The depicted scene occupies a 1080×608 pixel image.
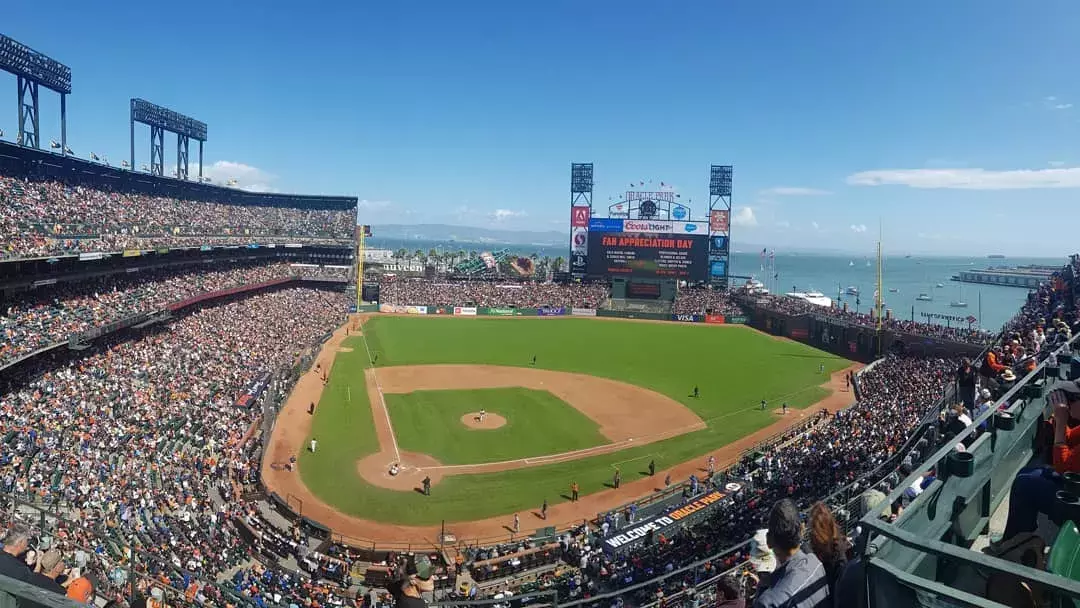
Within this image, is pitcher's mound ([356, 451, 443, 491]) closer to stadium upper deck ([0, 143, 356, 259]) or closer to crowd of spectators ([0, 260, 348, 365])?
crowd of spectators ([0, 260, 348, 365])

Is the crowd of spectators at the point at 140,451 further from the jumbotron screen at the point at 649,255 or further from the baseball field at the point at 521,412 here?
the jumbotron screen at the point at 649,255

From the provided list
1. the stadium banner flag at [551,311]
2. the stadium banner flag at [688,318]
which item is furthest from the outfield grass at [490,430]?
the stadium banner flag at [551,311]

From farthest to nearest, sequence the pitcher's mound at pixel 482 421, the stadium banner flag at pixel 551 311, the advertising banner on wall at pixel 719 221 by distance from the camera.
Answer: the stadium banner flag at pixel 551 311 → the advertising banner on wall at pixel 719 221 → the pitcher's mound at pixel 482 421

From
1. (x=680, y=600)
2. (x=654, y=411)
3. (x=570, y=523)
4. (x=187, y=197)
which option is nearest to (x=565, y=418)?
(x=654, y=411)

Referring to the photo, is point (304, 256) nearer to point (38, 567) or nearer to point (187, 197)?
point (187, 197)

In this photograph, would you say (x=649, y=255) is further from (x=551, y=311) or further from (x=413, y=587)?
(x=413, y=587)
